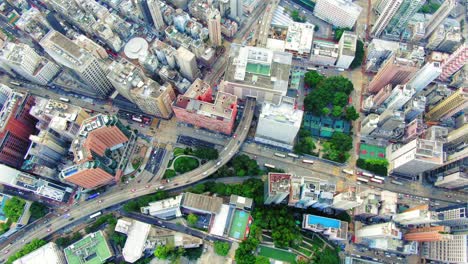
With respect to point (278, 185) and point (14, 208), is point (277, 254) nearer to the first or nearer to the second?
point (278, 185)

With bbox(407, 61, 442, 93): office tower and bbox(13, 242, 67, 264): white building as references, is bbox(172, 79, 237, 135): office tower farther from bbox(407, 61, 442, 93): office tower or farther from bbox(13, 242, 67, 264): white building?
bbox(407, 61, 442, 93): office tower

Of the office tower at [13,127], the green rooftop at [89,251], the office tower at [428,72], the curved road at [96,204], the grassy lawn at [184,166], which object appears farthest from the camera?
the grassy lawn at [184,166]

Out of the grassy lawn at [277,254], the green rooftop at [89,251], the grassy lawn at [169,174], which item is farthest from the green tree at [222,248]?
the green rooftop at [89,251]

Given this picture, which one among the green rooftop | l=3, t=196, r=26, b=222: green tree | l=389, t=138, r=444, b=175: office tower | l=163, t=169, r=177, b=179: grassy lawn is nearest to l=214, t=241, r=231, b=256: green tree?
l=163, t=169, r=177, b=179: grassy lawn

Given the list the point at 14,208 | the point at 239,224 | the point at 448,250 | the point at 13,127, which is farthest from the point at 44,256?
the point at 448,250

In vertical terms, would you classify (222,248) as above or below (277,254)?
below

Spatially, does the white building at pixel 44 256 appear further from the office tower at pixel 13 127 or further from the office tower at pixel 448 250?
the office tower at pixel 448 250
